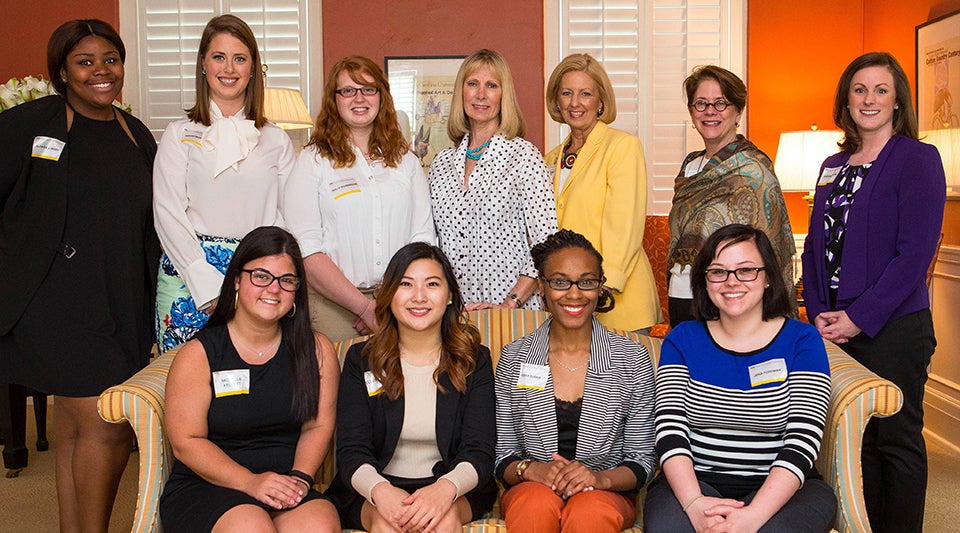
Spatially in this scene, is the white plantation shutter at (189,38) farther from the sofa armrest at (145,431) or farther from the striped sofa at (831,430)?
the sofa armrest at (145,431)

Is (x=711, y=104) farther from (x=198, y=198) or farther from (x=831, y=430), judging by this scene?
(x=198, y=198)

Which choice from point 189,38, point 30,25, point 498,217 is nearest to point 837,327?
point 498,217

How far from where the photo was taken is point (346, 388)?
2.63 m

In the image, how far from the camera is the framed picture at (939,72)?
4344 millimetres

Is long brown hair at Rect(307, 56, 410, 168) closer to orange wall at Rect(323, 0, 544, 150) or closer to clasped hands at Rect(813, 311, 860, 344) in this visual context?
clasped hands at Rect(813, 311, 860, 344)

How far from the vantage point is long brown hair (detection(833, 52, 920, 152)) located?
2.95 meters

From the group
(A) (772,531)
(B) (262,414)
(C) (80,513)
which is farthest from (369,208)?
(A) (772,531)

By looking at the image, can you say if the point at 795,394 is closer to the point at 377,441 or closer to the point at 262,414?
the point at 377,441

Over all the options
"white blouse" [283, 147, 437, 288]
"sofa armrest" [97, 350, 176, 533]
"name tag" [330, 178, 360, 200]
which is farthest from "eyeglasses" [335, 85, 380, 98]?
"sofa armrest" [97, 350, 176, 533]

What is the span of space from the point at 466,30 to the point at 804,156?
219 cm

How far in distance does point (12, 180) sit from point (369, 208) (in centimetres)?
116

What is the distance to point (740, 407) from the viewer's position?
2393 mm

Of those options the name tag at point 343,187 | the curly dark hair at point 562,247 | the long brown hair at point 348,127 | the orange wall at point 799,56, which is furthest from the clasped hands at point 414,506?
the orange wall at point 799,56

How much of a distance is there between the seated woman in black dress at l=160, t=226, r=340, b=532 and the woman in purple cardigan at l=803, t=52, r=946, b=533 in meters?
1.71
